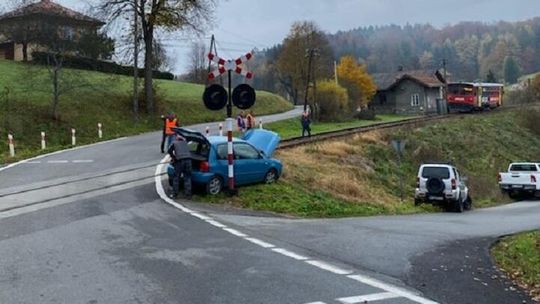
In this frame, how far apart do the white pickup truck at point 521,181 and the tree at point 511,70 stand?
402 ft

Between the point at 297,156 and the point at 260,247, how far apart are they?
15466 millimetres

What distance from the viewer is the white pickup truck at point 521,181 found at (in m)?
32.1

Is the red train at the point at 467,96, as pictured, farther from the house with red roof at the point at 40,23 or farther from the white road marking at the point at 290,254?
the white road marking at the point at 290,254

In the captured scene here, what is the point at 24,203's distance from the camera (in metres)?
13.9

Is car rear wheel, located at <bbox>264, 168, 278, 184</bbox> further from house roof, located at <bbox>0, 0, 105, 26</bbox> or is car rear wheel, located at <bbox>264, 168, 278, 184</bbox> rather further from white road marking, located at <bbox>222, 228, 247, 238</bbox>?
house roof, located at <bbox>0, 0, 105, 26</bbox>

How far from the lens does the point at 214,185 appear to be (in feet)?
51.5

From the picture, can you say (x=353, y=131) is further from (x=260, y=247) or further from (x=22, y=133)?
(x=260, y=247)

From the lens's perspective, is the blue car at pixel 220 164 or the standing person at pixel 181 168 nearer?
the standing person at pixel 181 168

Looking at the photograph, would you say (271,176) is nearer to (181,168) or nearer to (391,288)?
(181,168)

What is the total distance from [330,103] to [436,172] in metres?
34.7

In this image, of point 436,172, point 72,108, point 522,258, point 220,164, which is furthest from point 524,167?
point 72,108

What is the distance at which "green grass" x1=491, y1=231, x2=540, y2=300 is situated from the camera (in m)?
8.04

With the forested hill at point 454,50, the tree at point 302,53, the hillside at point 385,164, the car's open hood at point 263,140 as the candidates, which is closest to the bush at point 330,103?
the hillside at point 385,164

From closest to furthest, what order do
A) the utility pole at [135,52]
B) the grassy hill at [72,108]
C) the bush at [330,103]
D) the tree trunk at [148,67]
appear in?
the grassy hill at [72,108]
the utility pole at [135,52]
the tree trunk at [148,67]
the bush at [330,103]
